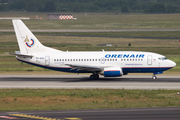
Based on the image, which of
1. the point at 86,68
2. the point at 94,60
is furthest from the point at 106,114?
the point at 94,60

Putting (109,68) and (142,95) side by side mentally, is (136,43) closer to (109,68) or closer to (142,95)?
(109,68)

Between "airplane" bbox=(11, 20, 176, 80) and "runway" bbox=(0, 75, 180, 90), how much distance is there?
1.55 m

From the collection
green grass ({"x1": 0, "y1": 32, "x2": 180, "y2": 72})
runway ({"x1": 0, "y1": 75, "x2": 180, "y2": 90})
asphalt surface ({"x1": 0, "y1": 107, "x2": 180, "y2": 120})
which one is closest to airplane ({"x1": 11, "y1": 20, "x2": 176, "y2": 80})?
runway ({"x1": 0, "y1": 75, "x2": 180, "y2": 90})

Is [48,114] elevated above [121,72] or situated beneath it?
situated beneath

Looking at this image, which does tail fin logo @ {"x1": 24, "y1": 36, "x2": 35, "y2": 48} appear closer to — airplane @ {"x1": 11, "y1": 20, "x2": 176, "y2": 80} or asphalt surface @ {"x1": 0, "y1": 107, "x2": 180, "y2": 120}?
airplane @ {"x1": 11, "y1": 20, "x2": 176, "y2": 80}

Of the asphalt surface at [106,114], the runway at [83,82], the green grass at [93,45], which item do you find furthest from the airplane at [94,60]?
the asphalt surface at [106,114]

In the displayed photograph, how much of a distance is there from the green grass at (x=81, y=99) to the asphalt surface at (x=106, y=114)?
7.15 ft

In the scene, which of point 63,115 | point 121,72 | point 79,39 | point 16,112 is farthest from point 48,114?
point 79,39

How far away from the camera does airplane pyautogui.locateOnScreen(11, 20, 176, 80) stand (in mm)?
48812

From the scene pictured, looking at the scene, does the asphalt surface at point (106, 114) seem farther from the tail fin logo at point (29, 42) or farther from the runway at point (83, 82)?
the tail fin logo at point (29, 42)

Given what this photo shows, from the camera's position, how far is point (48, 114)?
27.5 metres

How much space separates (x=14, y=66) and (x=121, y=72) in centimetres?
2752

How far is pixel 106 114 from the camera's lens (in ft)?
89.3

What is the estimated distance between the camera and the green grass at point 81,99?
3206 cm
